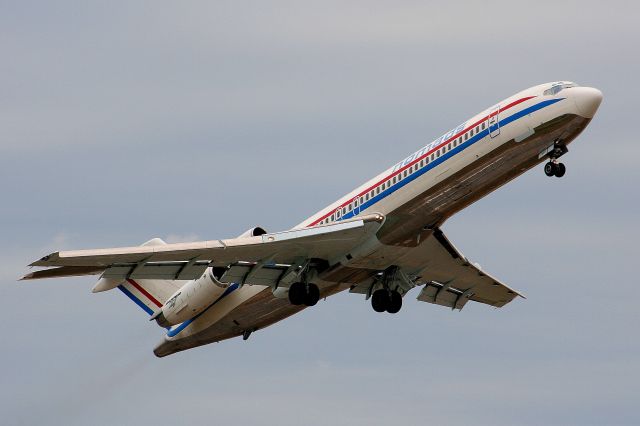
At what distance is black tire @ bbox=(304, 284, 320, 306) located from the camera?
4653cm

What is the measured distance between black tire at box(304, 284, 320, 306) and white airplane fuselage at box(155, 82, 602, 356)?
0.53 meters

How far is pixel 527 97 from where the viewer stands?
1704 inches

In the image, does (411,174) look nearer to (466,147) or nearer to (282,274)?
(466,147)

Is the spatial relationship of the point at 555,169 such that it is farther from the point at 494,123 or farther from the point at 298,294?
the point at 298,294

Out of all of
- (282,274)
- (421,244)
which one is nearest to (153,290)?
(282,274)

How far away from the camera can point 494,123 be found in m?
43.2

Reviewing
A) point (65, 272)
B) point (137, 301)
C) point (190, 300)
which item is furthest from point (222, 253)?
point (137, 301)

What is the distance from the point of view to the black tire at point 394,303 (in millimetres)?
48844

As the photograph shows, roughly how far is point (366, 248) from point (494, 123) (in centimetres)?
584

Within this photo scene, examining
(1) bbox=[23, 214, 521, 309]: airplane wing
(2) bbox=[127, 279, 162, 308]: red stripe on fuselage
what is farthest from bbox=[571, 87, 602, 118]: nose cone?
(2) bbox=[127, 279, 162, 308]: red stripe on fuselage

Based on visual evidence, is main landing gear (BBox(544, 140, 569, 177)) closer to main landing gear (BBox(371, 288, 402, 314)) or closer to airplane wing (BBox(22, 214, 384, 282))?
airplane wing (BBox(22, 214, 384, 282))

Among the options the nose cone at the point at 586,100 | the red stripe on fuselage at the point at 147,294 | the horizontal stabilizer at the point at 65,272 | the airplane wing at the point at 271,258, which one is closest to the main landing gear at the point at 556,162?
the nose cone at the point at 586,100

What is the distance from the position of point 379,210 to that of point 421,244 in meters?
2.42

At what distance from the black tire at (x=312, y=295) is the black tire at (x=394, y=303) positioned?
3181 mm
